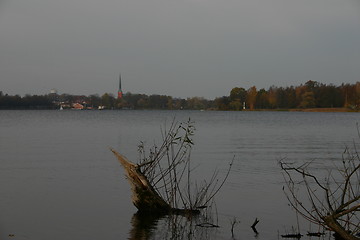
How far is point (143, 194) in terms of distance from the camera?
1191cm

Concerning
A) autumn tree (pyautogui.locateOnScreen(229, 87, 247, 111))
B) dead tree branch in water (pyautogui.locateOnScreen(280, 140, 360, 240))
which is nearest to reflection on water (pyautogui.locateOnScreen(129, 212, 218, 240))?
dead tree branch in water (pyautogui.locateOnScreen(280, 140, 360, 240))

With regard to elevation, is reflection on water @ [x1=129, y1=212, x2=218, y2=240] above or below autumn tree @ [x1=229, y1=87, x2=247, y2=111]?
below

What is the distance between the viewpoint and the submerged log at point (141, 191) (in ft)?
37.0

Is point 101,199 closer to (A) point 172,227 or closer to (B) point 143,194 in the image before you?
(B) point 143,194

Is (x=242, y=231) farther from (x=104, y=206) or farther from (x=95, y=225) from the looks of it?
(x=104, y=206)

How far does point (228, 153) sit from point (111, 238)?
18087 mm

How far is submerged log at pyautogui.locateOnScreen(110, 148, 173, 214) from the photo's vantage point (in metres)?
11.3

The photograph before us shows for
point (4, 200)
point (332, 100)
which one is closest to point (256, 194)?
point (4, 200)

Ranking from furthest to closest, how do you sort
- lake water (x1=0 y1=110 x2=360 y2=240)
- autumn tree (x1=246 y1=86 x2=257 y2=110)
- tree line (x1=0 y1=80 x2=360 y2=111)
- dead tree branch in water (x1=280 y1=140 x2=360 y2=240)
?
autumn tree (x1=246 y1=86 x2=257 y2=110), tree line (x1=0 y1=80 x2=360 y2=111), lake water (x1=0 y1=110 x2=360 y2=240), dead tree branch in water (x1=280 y1=140 x2=360 y2=240)

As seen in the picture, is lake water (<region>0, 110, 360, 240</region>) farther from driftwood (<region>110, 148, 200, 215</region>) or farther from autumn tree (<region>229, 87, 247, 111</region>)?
autumn tree (<region>229, 87, 247, 111</region>)

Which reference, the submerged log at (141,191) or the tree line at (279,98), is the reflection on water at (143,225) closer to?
the submerged log at (141,191)

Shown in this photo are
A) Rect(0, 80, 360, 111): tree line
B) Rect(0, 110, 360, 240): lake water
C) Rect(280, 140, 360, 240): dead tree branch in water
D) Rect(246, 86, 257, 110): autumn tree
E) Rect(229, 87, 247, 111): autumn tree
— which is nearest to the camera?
Rect(280, 140, 360, 240): dead tree branch in water

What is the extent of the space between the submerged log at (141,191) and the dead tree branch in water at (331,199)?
3.35 meters

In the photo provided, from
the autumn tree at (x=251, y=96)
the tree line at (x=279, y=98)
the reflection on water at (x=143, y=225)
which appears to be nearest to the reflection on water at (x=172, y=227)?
the reflection on water at (x=143, y=225)
